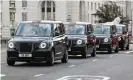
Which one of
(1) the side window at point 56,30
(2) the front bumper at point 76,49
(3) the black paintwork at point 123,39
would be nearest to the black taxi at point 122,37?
(3) the black paintwork at point 123,39

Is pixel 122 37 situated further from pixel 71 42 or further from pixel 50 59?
pixel 50 59

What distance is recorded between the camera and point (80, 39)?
26156 millimetres

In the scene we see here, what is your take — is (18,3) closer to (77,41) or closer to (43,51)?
(77,41)

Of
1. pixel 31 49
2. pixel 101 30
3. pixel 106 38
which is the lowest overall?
pixel 106 38

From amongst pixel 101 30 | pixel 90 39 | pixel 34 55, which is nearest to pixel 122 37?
pixel 101 30

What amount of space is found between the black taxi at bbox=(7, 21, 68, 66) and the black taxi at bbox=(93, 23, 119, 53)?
34.8ft

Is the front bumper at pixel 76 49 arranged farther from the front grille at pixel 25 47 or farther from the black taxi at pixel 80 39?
the front grille at pixel 25 47

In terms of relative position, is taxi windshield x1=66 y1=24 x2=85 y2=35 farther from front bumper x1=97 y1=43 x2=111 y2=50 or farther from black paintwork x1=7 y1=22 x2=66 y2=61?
black paintwork x1=7 y1=22 x2=66 y2=61

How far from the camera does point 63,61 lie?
2258 centimetres

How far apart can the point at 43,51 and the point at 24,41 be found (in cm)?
75

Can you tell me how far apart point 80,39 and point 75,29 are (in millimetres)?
1549

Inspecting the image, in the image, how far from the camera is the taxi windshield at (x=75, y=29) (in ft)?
89.8

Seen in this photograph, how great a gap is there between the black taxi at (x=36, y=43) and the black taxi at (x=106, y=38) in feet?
34.8

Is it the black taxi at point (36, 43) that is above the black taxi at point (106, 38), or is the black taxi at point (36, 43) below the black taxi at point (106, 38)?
above
